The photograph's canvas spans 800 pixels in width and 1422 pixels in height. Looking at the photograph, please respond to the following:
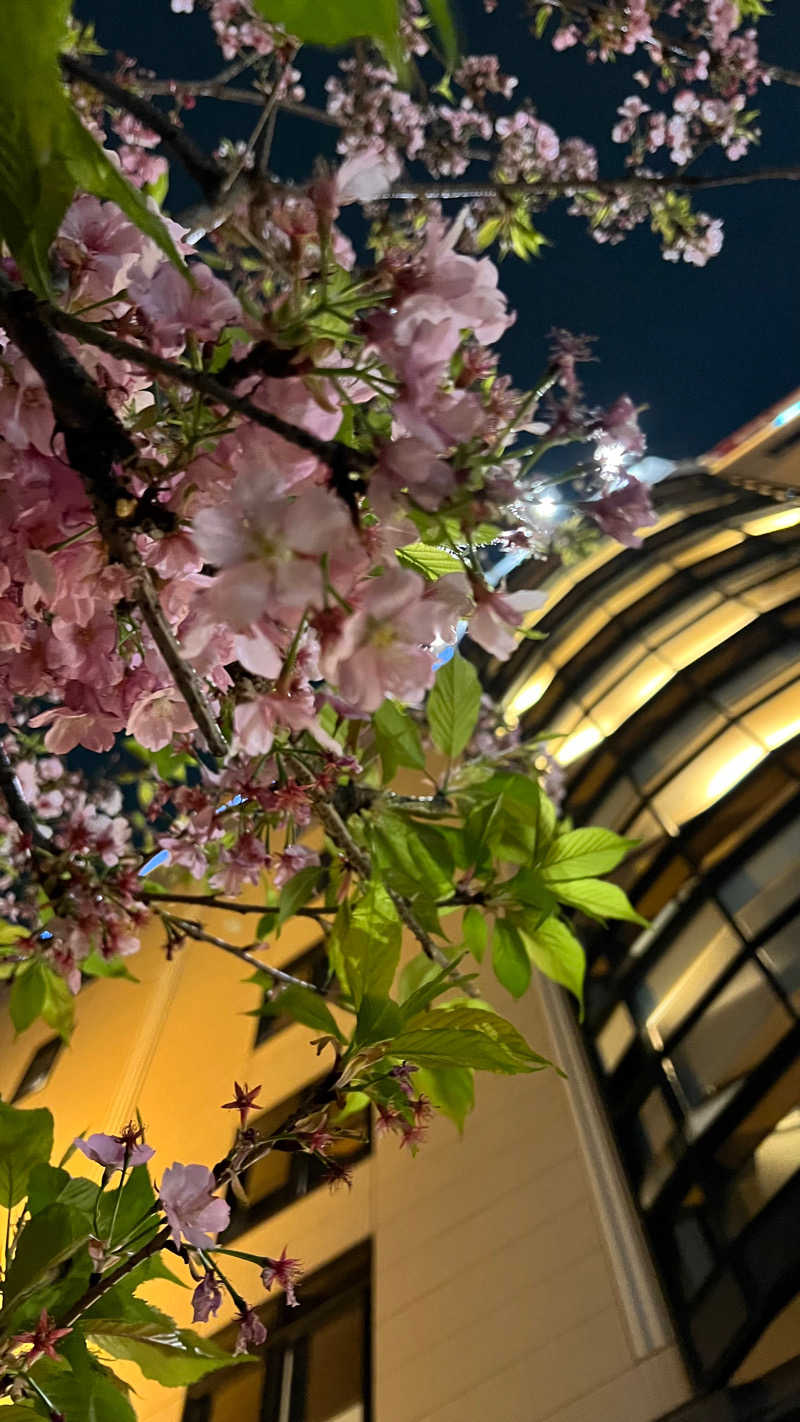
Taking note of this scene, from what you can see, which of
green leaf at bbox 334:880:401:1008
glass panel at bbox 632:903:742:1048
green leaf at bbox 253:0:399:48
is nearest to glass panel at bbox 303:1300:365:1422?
glass panel at bbox 632:903:742:1048

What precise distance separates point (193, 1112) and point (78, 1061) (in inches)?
98.6

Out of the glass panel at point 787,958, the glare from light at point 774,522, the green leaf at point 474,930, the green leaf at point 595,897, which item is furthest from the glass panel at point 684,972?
the glare from light at point 774,522

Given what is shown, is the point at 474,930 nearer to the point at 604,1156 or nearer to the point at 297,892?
Answer: the point at 297,892

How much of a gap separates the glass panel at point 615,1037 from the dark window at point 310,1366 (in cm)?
168

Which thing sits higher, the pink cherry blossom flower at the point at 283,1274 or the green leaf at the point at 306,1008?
the green leaf at the point at 306,1008

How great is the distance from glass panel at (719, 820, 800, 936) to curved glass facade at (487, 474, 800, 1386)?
0.04 ft

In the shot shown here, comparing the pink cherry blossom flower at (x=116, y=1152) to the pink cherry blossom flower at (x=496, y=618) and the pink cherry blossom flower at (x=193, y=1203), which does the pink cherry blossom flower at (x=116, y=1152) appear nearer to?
the pink cherry blossom flower at (x=193, y=1203)

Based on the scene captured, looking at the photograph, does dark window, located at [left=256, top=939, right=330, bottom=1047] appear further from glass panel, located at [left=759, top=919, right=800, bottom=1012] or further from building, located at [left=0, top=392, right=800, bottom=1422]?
glass panel, located at [left=759, top=919, right=800, bottom=1012]

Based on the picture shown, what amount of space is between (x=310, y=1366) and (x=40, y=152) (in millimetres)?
5311

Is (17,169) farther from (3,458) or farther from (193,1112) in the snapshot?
(193,1112)

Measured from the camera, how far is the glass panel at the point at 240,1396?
429cm

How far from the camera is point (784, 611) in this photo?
23.9ft

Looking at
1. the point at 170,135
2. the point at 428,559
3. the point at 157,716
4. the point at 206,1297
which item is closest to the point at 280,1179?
the point at 206,1297

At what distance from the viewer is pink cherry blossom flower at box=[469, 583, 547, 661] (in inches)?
31.3
